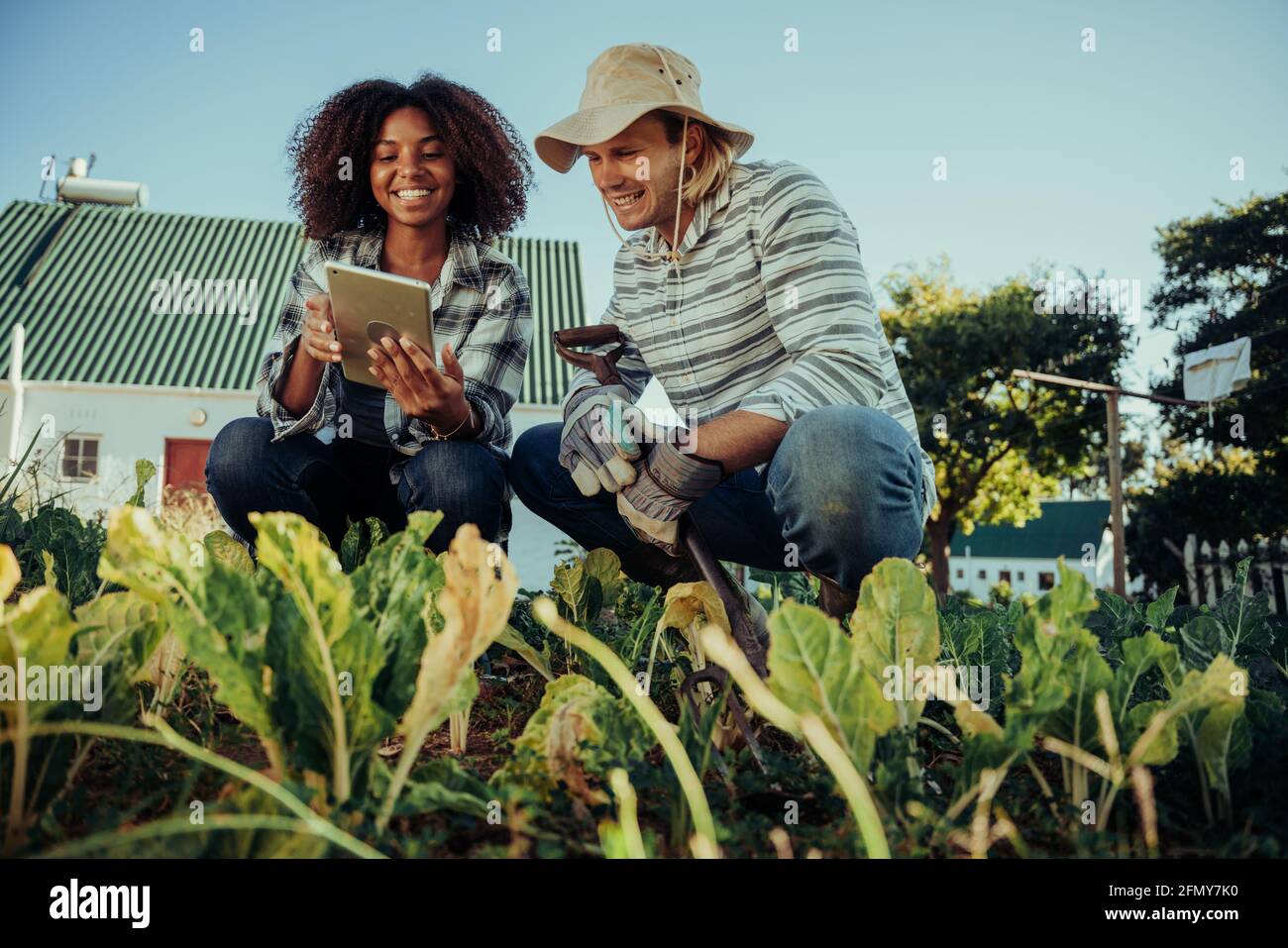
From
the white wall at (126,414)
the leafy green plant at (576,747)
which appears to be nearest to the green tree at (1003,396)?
the white wall at (126,414)

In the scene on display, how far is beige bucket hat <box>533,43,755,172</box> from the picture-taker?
216 cm

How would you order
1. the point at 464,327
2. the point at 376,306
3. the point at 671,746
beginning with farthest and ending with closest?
the point at 464,327 < the point at 376,306 < the point at 671,746

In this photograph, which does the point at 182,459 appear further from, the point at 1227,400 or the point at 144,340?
the point at 1227,400

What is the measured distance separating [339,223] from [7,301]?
1487cm

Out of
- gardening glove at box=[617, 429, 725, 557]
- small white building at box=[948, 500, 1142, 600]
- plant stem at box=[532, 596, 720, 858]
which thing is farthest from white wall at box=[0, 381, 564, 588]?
small white building at box=[948, 500, 1142, 600]

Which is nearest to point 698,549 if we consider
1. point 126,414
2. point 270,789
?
point 270,789

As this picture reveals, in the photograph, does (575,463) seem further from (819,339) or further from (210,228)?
(210,228)

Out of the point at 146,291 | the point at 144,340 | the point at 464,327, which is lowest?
the point at 464,327

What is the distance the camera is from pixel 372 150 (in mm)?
3070

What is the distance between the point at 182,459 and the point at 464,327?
42.2 feet

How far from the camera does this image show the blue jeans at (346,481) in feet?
8.29

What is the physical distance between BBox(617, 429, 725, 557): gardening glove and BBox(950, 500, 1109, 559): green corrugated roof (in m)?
41.6

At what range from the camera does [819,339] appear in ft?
6.69

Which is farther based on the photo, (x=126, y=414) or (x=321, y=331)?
(x=126, y=414)
